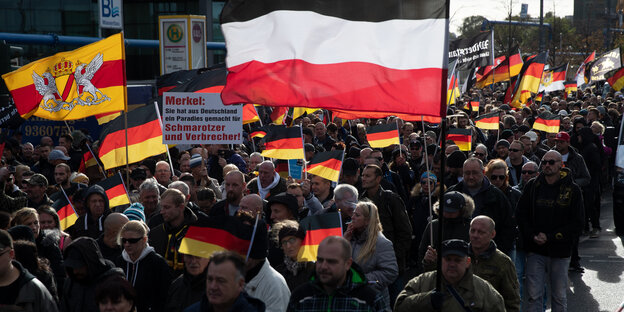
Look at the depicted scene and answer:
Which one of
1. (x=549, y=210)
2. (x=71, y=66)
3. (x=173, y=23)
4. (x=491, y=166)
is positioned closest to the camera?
(x=549, y=210)

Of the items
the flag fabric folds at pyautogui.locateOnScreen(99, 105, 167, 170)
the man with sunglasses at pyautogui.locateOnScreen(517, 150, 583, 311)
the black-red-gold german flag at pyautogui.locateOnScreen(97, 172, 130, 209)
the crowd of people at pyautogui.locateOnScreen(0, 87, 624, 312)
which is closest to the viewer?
the crowd of people at pyautogui.locateOnScreen(0, 87, 624, 312)

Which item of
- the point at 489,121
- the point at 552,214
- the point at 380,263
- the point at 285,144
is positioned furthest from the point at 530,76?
the point at 380,263

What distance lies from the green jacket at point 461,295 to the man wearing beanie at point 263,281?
29.3 inches

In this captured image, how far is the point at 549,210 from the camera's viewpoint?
820 centimetres

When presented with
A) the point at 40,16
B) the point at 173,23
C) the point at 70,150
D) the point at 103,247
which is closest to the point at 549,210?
the point at 103,247

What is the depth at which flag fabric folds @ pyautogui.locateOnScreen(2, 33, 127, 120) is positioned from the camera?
10133 mm

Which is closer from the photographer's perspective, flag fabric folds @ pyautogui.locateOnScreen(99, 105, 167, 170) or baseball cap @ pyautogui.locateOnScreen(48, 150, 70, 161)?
flag fabric folds @ pyautogui.locateOnScreen(99, 105, 167, 170)

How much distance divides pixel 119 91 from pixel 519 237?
16.6 feet

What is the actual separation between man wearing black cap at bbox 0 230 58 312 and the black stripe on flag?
2046mm

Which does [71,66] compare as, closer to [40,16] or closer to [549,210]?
[549,210]

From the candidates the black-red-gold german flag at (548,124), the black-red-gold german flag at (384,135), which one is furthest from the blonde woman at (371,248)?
the black-red-gold german flag at (548,124)

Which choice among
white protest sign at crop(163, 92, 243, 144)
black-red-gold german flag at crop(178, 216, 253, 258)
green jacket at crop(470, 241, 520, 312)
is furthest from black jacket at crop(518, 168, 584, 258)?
black-red-gold german flag at crop(178, 216, 253, 258)

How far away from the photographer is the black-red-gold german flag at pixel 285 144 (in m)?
11.3

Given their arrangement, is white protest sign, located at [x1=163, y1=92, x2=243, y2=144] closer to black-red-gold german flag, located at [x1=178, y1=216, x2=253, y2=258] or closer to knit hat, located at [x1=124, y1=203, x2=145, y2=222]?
knit hat, located at [x1=124, y1=203, x2=145, y2=222]
